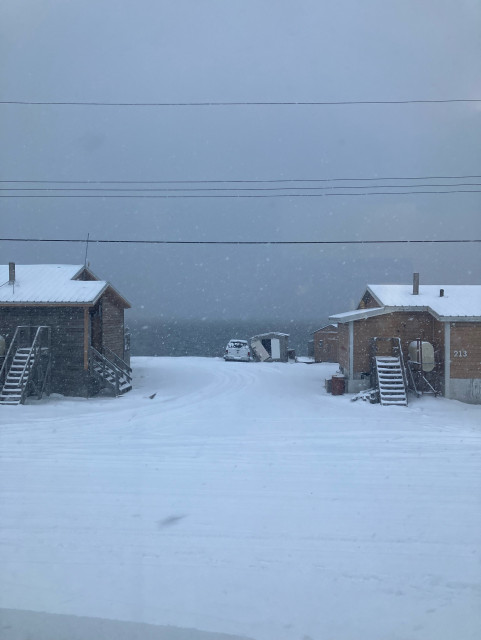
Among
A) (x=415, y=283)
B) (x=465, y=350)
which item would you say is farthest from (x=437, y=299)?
(x=465, y=350)

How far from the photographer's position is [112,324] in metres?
20.6

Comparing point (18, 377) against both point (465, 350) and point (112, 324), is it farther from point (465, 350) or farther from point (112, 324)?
point (465, 350)

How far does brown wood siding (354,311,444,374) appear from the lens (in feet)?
58.2

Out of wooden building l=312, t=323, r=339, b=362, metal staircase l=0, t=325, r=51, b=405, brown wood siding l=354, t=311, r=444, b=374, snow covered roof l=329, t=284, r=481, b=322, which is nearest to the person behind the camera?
metal staircase l=0, t=325, r=51, b=405

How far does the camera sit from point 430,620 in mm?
4070

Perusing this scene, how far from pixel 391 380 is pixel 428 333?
2.73 meters

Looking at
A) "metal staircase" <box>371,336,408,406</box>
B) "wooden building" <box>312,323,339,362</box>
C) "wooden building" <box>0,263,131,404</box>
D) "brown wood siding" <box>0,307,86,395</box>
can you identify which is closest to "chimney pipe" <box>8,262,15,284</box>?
"wooden building" <box>0,263,131,404</box>

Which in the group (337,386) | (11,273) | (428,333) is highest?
(11,273)

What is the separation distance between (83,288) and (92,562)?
13559 millimetres

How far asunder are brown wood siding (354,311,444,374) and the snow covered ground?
223 inches

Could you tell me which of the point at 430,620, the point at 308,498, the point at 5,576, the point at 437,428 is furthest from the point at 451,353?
the point at 5,576

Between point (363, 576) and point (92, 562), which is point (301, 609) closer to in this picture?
point (363, 576)

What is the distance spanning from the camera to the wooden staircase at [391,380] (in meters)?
15.7

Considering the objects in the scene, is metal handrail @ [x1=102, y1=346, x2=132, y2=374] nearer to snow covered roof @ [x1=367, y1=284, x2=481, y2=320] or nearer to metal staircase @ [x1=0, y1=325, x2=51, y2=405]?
metal staircase @ [x1=0, y1=325, x2=51, y2=405]
